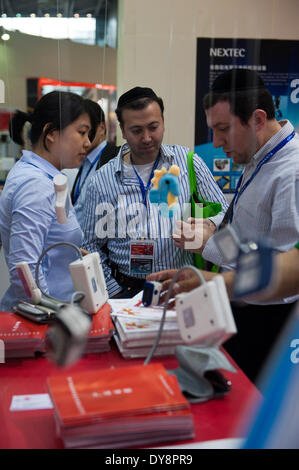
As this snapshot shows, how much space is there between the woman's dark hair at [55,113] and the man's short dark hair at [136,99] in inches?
3.9

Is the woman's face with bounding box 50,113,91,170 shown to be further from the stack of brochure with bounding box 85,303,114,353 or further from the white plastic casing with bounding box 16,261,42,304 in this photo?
the stack of brochure with bounding box 85,303,114,353

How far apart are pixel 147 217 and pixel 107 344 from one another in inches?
18.4

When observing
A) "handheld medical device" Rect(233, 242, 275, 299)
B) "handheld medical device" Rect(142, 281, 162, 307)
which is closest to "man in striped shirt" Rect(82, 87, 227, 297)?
"handheld medical device" Rect(142, 281, 162, 307)

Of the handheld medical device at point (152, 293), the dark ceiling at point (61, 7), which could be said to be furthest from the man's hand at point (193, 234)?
the dark ceiling at point (61, 7)

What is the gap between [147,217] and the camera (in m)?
1.64

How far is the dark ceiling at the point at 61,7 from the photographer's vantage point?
167 centimetres

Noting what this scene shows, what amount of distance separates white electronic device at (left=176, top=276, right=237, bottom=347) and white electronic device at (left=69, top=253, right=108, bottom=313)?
1.45ft

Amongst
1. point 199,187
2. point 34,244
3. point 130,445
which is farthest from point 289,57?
point 130,445

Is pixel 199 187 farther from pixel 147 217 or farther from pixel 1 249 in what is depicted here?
pixel 1 249

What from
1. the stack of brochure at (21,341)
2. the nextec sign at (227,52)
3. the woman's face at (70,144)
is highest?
the nextec sign at (227,52)

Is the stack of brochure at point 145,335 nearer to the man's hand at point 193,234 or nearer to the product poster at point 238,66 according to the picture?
the man's hand at point 193,234

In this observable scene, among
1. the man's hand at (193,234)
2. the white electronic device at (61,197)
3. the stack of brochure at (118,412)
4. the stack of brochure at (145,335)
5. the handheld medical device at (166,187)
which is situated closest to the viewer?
the stack of brochure at (118,412)

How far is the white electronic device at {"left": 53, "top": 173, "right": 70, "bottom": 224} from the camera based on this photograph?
153 centimetres
